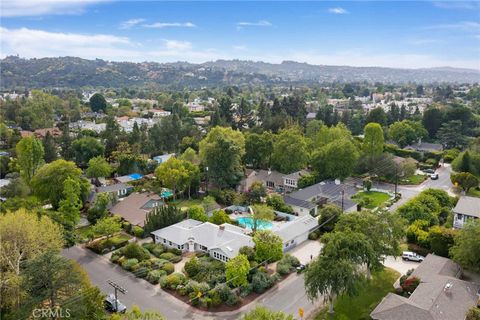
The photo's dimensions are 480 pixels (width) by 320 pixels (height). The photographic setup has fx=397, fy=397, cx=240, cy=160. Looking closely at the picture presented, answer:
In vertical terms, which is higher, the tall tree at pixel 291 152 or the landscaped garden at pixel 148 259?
the tall tree at pixel 291 152

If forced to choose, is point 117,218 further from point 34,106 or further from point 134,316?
point 34,106

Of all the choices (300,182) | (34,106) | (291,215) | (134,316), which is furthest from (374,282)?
(34,106)

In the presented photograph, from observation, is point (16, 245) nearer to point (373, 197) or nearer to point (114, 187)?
point (114, 187)

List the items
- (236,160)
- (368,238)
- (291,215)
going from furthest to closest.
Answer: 1. (236,160)
2. (291,215)
3. (368,238)

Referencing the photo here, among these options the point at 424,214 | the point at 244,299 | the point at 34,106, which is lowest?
the point at 244,299

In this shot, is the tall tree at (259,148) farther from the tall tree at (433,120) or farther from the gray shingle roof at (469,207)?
the tall tree at (433,120)

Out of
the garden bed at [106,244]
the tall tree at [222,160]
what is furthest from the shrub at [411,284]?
the tall tree at [222,160]

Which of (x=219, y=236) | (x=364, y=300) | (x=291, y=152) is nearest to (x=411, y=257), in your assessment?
(x=364, y=300)
